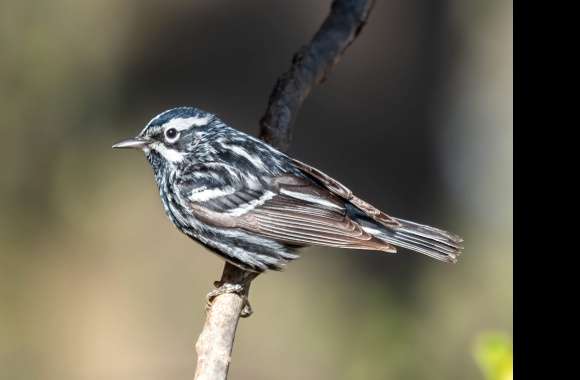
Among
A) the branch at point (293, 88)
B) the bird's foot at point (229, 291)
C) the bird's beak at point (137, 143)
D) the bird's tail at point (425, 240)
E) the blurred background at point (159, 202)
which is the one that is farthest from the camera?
the blurred background at point (159, 202)

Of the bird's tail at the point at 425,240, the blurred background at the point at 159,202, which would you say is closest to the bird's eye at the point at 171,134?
the bird's tail at the point at 425,240

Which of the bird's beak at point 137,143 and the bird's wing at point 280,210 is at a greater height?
the bird's beak at point 137,143

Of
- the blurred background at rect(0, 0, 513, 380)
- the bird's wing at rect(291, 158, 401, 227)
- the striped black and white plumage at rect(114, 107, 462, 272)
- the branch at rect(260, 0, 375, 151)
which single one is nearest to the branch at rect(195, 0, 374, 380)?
the branch at rect(260, 0, 375, 151)

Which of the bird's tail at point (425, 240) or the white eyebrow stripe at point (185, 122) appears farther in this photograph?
the white eyebrow stripe at point (185, 122)

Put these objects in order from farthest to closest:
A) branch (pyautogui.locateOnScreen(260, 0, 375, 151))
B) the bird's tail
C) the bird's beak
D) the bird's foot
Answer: branch (pyautogui.locateOnScreen(260, 0, 375, 151)), the bird's beak, the bird's tail, the bird's foot

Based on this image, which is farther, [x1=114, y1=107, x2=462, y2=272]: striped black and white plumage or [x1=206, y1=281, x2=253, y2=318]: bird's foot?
[x1=114, y1=107, x2=462, y2=272]: striped black and white plumage

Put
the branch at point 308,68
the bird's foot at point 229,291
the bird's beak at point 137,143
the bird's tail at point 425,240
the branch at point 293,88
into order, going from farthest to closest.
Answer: the branch at point 308,68, the bird's beak at point 137,143, the bird's tail at point 425,240, the bird's foot at point 229,291, the branch at point 293,88

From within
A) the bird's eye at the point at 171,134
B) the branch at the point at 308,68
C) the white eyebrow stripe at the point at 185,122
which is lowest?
the bird's eye at the point at 171,134

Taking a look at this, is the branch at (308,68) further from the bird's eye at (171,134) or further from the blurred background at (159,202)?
the blurred background at (159,202)

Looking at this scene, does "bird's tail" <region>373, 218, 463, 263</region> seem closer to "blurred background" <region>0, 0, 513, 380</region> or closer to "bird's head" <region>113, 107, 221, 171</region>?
"bird's head" <region>113, 107, 221, 171</region>
